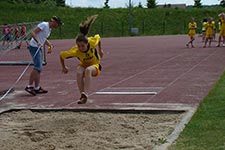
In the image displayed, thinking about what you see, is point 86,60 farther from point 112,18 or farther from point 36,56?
point 112,18

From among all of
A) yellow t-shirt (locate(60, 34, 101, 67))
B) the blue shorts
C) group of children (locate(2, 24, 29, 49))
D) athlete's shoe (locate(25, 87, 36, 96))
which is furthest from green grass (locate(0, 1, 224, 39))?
yellow t-shirt (locate(60, 34, 101, 67))

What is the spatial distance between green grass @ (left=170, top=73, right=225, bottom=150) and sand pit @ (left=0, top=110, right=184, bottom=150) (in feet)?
1.06

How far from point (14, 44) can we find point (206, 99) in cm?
1018

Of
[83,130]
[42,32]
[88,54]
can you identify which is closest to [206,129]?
[83,130]

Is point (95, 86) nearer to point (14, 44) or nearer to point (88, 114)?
A: point (88, 114)

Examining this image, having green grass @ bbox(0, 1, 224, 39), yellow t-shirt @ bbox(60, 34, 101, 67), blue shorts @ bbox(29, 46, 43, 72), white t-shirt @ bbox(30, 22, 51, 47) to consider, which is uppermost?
white t-shirt @ bbox(30, 22, 51, 47)

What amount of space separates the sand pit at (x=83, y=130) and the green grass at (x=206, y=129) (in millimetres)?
322

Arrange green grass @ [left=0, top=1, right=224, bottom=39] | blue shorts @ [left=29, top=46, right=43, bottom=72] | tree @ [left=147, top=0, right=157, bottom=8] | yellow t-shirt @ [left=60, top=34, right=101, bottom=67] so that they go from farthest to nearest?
tree @ [left=147, top=0, right=157, bottom=8] < green grass @ [left=0, top=1, right=224, bottom=39] < blue shorts @ [left=29, top=46, right=43, bottom=72] < yellow t-shirt @ [left=60, top=34, right=101, bottom=67]

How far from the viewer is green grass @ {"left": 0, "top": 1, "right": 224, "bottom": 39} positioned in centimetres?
6675

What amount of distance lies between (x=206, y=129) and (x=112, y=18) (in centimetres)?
6517

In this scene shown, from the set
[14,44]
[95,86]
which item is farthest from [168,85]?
[14,44]

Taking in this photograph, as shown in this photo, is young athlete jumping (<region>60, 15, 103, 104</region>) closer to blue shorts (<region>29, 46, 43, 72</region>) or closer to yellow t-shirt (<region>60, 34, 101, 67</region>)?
yellow t-shirt (<region>60, 34, 101, 67</region>)

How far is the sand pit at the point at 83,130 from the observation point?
24.6ft

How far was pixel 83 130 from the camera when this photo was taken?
845 cm
